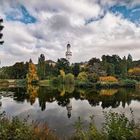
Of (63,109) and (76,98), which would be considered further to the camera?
(76,98)

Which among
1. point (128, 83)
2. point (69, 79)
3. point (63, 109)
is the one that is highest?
point (69, 79)

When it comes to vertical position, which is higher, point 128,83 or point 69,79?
point 69,79

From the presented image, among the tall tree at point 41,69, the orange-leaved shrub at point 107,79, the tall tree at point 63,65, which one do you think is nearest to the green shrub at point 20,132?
the orange-leaved shrub at point 107,79

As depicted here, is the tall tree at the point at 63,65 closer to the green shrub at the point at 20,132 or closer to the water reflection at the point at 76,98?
the water reflection at the point at 76,98

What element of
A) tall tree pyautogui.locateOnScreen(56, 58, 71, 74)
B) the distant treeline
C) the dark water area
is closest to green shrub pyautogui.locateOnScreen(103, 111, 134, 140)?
the dark water area

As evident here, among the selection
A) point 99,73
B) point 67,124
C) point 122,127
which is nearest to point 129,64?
point 99,73

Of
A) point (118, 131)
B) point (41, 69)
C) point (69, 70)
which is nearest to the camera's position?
point (118, 131)

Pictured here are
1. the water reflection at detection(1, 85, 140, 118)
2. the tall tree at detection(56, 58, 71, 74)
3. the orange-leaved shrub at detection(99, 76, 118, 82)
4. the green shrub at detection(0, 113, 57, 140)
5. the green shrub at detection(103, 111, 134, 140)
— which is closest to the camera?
the green shrub at detection(0, 113, 57, 140)

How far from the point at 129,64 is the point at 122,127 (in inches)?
4927

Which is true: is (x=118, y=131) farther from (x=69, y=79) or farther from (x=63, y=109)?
(x=69, y=79)

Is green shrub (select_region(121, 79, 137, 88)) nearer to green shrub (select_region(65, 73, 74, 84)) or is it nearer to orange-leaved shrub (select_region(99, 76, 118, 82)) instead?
orange-leaved shrub (select_region(99, 76, 118, 82))

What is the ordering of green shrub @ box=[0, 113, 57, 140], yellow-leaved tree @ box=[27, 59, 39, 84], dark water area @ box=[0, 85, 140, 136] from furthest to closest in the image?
yellow-leaved tree @ box=[27, 59, 39, 84] < dark water area @ box=[0, 85, 140, 136] < green shrub @ box=[0, 113, 57, 140]

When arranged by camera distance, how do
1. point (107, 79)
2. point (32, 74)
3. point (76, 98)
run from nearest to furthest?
point (76, 98) < point (32, 74) < point (107, 79)

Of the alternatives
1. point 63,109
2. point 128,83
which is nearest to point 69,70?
point 128,83
